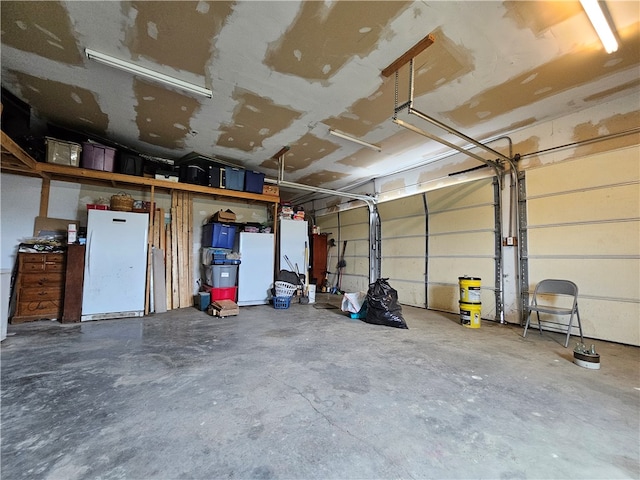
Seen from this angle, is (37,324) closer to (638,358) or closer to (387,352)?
(387,352)

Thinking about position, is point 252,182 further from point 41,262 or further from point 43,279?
point 43,279

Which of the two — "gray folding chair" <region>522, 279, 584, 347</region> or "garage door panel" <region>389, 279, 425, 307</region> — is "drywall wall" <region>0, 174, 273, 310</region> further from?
"gray folding chair" <region>522, 279, 584, 347</region>

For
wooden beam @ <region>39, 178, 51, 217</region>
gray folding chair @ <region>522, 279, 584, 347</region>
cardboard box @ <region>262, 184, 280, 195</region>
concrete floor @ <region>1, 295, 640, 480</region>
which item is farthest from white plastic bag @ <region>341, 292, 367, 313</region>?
wooden beam @ <region>39, 178, 51, 217</region>

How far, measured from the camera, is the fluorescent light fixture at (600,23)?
6.59ft

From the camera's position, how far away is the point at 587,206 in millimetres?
3510

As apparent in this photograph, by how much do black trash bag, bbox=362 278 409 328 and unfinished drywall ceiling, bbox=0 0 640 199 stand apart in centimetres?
266

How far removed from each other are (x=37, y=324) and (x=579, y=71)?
7.71 metres

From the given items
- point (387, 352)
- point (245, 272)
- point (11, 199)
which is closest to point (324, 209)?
point (245, 272)

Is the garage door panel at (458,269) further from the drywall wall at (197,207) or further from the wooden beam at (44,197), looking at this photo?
the wooden beam at (44,197)

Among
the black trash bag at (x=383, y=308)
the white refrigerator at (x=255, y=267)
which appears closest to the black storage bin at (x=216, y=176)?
the white refrigerator at (x=255, y=267)

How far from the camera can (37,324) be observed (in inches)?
146

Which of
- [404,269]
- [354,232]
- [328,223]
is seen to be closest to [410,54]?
[404,269]

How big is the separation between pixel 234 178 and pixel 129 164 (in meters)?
1.84

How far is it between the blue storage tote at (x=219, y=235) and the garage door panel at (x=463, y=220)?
14.1ft
